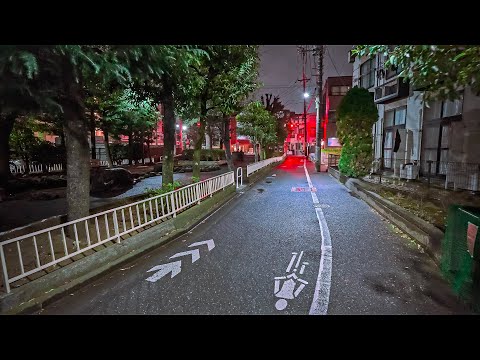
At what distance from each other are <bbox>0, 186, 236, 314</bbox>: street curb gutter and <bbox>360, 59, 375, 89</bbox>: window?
66.6 feet

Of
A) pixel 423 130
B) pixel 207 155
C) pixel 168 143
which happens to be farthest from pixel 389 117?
pixel 207 155

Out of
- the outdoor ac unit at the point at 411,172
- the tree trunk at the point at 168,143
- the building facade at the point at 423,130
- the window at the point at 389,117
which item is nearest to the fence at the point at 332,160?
the building facade at the point at 423,130

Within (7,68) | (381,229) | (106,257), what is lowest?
(381,229)

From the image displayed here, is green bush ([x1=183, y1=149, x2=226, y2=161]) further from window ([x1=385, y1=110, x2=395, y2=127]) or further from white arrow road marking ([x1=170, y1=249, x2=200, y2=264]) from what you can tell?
white arrow road marking ([x1=170, y1=249, x2=200, y2=264])

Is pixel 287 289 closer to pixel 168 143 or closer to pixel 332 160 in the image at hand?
pixel 168 143

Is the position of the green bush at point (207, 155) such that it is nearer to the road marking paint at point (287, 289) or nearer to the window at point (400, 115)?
the window at point (400, 115)

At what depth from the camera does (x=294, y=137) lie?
341 feet

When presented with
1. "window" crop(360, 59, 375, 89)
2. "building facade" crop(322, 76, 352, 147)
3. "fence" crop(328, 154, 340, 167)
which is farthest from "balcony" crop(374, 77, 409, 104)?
"building facade" crop(322, 76, 352, 147)

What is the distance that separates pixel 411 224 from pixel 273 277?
4536mm
